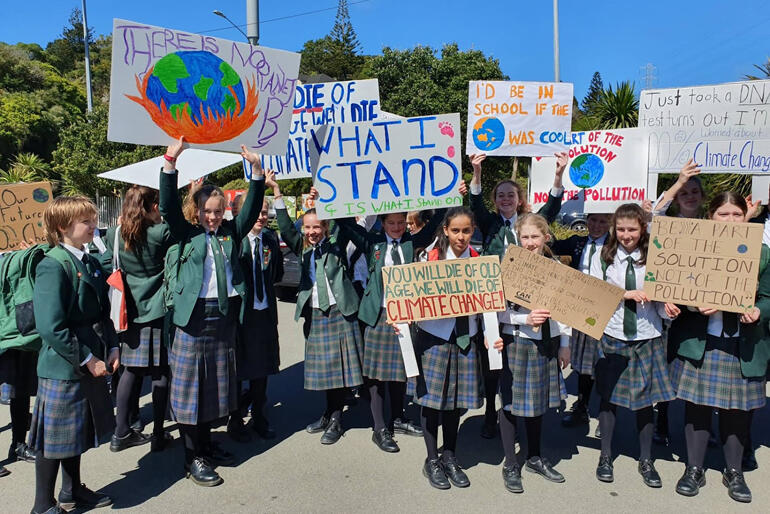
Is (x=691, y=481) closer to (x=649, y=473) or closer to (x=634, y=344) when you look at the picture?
(x=649, y=473)

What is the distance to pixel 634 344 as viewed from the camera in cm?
368

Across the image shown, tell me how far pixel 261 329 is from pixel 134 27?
7.58ft

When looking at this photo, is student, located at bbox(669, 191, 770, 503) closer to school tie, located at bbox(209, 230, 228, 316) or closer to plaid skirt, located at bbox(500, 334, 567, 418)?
plaid skirt, located at bbox(500, 334, 567, 418)

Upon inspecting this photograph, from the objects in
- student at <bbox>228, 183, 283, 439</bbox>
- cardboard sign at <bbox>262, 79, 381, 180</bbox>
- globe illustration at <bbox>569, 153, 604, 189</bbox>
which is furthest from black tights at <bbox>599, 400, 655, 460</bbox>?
cardboard sign at <bbox>262, 79, 381, 180</bbox>

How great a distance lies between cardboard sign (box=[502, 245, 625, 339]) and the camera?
11.3ft

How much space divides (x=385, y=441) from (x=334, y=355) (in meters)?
0.76

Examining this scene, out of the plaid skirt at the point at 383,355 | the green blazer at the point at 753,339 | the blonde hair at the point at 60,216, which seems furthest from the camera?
the plaid skirt at the point at 383,355

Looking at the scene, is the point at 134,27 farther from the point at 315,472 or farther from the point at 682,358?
the point at 682,358

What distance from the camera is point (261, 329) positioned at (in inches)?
175

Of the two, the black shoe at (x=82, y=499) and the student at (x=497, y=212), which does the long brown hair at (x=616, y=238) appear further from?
the black shoe at (x=82, y=499)

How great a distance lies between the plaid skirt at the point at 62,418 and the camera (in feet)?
10.1

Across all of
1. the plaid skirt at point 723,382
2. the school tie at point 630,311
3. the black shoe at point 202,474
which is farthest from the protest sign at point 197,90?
the plaid skirt at point 723,382

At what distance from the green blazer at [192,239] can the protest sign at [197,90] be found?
380mm

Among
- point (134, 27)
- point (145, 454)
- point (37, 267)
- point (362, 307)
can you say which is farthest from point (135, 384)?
point (134, 27)
